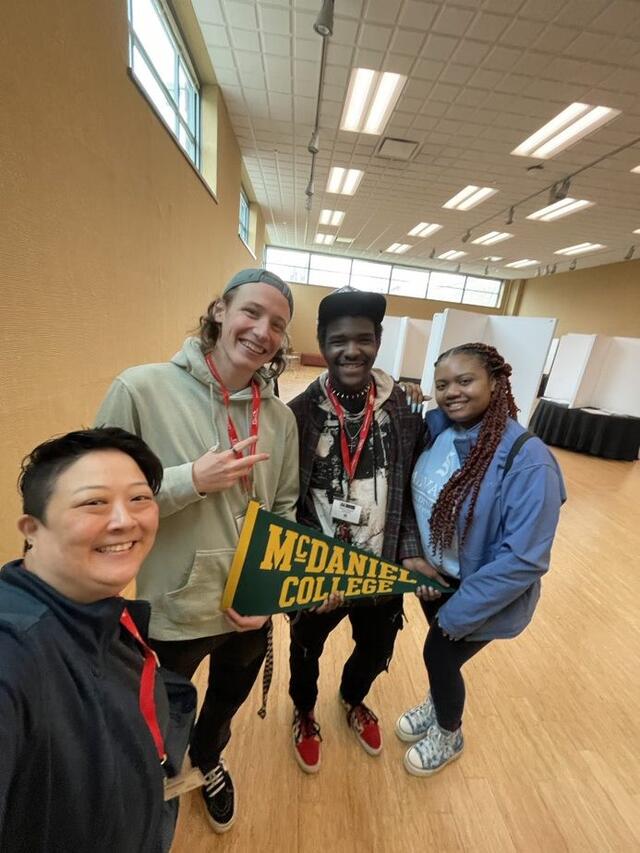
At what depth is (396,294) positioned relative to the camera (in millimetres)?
13617

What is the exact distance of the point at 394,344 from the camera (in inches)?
253

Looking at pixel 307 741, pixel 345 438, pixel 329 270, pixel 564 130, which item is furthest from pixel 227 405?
pixel 329 270

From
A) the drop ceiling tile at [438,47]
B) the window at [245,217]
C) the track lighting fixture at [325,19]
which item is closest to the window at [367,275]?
the window at [245,217]

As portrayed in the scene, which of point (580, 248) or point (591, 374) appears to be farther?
point (580, 248)

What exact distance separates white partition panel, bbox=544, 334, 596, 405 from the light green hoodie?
22.4ft

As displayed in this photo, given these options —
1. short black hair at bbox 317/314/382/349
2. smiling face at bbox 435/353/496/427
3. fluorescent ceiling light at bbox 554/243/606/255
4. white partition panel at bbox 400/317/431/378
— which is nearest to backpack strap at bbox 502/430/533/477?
smiling face at bbox 435/353/496/427

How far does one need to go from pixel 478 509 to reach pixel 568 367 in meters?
6.62

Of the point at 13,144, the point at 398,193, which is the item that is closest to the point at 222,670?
the point at 13,144

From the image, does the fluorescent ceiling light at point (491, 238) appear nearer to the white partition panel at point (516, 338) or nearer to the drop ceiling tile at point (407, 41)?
the white partition panel at point (516, 338)

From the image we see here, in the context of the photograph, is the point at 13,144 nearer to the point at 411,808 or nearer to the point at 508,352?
the point at 411,808

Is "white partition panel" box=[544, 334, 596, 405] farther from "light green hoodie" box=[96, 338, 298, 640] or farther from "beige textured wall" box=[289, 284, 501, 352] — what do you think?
"beige textured wall" box=[289, 284, 501, 352]

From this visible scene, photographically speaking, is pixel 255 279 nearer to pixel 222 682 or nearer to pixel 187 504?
pixel 187 504

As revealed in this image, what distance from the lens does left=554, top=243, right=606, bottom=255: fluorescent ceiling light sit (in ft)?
27.5

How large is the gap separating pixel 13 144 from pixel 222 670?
80.7 inches
